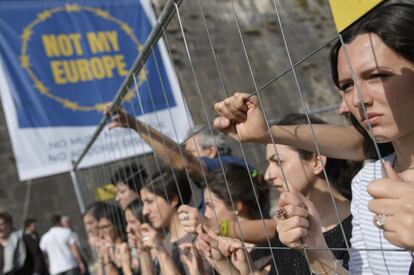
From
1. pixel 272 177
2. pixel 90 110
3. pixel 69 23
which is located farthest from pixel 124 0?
pixel 272 177

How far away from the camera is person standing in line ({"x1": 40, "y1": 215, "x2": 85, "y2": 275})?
179 inches

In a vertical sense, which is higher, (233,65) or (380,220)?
(233,65)

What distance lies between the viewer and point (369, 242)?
89cm

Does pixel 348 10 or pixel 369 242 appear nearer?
pixel 348 10

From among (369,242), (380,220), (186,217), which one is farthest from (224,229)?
(380,220)

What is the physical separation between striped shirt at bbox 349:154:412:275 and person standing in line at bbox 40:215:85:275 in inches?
157

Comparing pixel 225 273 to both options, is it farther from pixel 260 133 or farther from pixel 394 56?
pixel 394 56

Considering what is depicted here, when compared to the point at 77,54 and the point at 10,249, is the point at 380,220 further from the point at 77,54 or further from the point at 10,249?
the point at 10,249

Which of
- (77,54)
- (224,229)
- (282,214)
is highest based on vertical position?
(77,54)

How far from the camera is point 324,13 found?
898 centimetres

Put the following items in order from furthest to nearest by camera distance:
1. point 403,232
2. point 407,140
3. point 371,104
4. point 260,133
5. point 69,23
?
point 69,23 < point 260,133 < point 407,140 < point 371,104 < point 403,232

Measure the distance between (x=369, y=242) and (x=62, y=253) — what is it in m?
4.11

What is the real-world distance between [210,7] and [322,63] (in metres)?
2.26

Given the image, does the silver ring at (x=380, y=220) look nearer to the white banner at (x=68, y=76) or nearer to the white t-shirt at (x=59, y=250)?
the white banner at (x=68, y=76)
